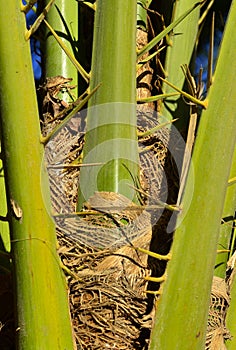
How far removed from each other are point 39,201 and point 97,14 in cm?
46

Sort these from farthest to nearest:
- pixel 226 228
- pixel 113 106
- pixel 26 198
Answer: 1. pixel 226 228
2. pixel 113 106
3. pixel 26 198

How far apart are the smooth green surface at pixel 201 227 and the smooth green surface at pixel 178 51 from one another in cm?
34

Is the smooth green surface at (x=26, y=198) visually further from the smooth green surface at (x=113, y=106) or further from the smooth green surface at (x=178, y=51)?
the smooth green surface at (x=178, y=51)

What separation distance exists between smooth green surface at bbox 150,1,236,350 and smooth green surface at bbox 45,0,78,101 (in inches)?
19.0

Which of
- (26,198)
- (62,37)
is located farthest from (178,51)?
(26,198)

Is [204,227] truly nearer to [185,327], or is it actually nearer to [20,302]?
[185,327]

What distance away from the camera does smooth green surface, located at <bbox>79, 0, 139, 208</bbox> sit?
4.51 feet

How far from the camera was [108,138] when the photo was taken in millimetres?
1385

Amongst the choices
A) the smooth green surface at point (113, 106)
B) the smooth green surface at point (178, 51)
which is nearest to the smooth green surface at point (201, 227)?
the smooth green surface at point (113, 106)

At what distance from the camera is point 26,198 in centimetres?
120

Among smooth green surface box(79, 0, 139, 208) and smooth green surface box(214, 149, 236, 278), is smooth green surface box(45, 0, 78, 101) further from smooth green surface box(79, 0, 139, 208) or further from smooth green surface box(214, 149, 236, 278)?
smooth green surface box(214, 149, 236, 278)

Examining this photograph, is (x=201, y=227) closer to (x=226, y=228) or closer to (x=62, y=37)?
(x=226, y=228)

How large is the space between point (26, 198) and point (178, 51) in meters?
0.67

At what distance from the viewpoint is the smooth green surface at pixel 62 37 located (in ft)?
5.45
